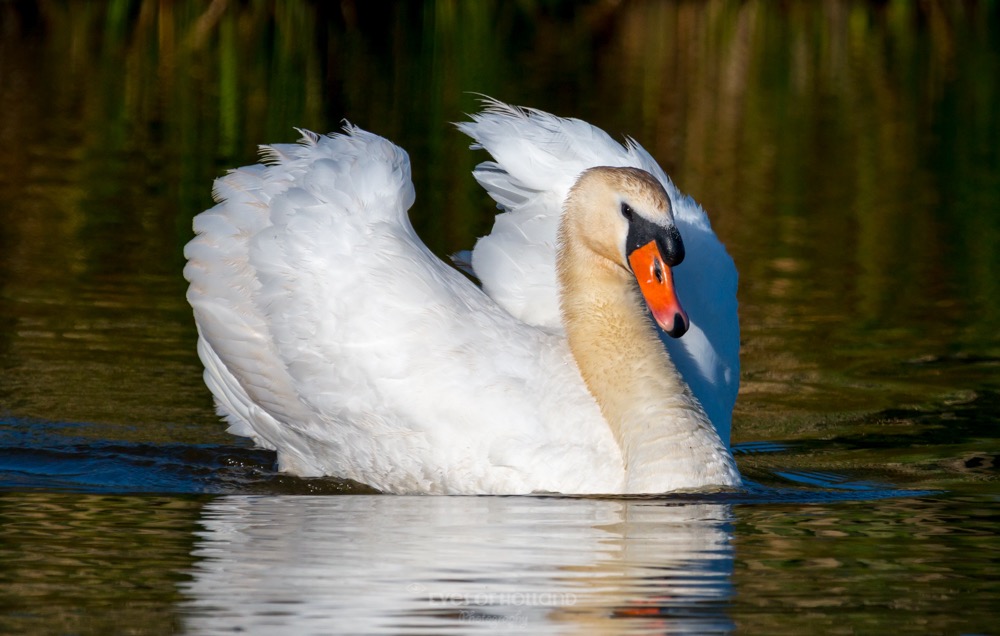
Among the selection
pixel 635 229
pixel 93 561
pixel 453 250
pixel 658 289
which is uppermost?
pixel 635 229

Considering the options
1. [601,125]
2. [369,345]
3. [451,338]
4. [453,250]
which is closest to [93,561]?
[369,345]

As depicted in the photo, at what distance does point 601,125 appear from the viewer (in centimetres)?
2064

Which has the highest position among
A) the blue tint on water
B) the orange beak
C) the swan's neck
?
the orange beak

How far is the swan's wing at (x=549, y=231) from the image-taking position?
28.5ft

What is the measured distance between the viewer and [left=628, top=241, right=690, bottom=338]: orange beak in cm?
741

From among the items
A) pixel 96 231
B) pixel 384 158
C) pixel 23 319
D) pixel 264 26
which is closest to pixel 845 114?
pixel 264 26

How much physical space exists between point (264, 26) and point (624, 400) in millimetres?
20633

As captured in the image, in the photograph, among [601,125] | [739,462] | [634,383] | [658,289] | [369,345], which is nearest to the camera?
[658,289]

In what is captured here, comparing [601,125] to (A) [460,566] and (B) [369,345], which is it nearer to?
(B) [369,345]

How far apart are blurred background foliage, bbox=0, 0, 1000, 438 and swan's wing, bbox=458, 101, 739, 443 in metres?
1.10

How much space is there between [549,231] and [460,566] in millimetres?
3059

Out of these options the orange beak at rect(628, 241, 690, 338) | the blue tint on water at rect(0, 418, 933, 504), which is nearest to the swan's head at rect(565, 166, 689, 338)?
the orange beak at rect(628, 241, 690, 338)

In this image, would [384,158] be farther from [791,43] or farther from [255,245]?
[791,43]

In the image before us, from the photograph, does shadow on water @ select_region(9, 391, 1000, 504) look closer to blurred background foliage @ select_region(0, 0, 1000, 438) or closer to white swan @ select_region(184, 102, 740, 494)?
white swan @ select_region(184, 102, 740, 494)
